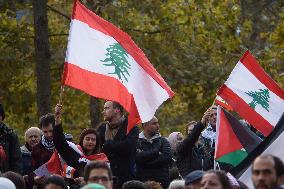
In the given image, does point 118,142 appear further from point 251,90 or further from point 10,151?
point 251,90

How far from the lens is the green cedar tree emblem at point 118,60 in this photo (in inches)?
602

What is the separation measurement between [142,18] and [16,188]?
12080 millimetres

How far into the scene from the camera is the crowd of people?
13859 mm

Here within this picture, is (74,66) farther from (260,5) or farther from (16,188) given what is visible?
(260,5)

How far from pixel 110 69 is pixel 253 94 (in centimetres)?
188

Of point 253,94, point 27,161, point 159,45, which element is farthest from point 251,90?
point 159,45

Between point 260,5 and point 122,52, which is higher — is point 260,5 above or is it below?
above

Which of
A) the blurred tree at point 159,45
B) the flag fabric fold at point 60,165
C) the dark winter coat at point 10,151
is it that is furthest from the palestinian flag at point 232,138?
the blurred tree at point 159,45

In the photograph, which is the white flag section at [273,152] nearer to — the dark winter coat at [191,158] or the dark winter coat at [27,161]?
the dark winter coat at [191,158]

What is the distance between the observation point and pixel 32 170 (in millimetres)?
16391

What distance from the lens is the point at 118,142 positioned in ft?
49.9

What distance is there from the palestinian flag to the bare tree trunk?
20.3 feet

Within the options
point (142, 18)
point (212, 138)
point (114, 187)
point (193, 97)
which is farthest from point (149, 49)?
point (114, 187)

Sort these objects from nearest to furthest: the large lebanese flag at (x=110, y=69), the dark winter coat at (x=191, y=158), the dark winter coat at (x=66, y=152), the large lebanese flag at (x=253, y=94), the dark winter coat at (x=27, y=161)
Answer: the large lebanese flag at (x=110, y=69) → the dark winter coat at (x=66, y=152) → the large lebanese flag at (x=253, y=94) → the dark winter coat at (x=27, y=161) → the dark winter coat at (x=191, y=158)
